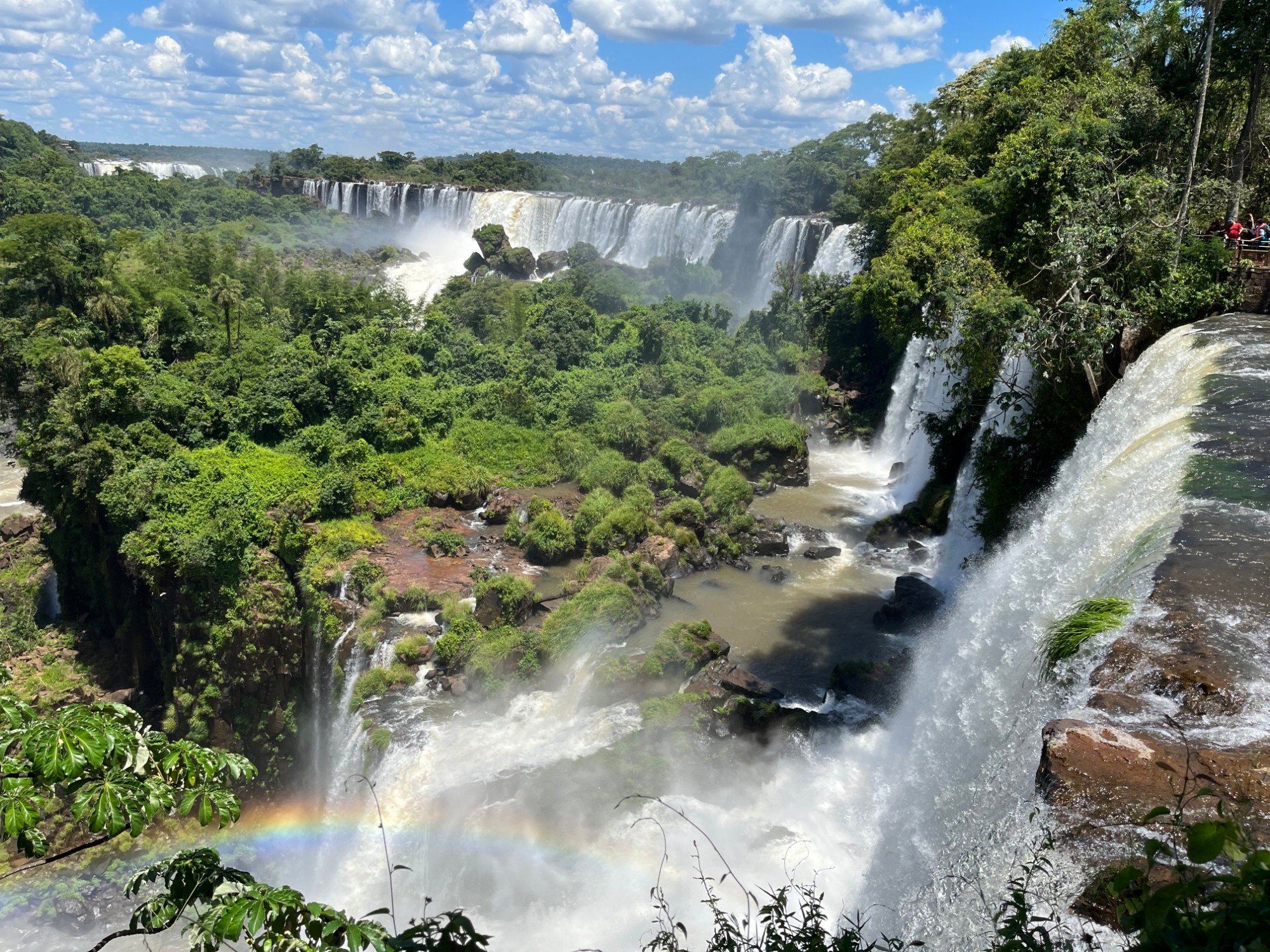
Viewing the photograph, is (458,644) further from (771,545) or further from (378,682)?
(771,545)

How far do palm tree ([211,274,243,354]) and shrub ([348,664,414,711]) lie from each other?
1603 cm

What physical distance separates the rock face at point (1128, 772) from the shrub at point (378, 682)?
12.2 meters

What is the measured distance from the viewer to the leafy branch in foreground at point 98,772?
2680 mm

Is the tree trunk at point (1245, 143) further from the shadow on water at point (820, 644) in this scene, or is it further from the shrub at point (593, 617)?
the shrub at point (593, 617)

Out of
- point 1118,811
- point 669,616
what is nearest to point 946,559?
point 669,616

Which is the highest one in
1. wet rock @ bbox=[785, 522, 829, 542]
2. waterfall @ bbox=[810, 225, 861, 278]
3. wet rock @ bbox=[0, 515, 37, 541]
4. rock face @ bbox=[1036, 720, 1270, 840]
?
waterfall @ bbox=[810, 225, 861, 278]

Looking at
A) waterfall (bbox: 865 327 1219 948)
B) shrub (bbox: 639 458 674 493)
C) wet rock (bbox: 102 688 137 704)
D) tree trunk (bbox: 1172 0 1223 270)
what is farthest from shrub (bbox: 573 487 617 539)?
tree trunk (bbox: 1172 0 1223 270)

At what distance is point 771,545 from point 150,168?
80.3 meters

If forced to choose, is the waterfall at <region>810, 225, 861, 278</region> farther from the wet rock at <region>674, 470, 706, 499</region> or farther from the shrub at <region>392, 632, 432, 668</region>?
the shrub at <region>392, 632, 432, 668</region>

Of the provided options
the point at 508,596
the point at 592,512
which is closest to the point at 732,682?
the point at 508,596

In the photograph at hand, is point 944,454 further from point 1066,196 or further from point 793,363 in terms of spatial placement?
point 793,363

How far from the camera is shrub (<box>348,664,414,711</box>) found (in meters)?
14.9

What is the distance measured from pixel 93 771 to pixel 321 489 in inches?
711

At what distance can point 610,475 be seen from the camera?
74.7ft
